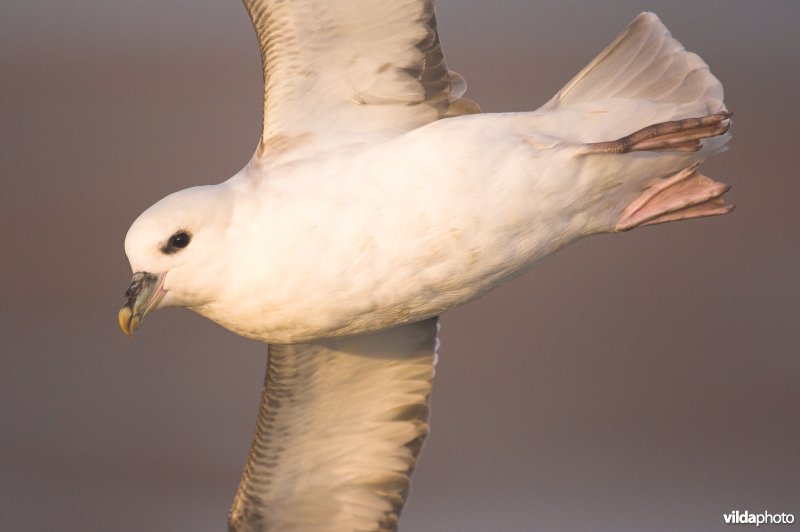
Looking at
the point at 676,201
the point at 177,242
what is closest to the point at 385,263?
the point at 177,242

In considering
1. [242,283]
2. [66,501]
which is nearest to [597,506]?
[66,501]

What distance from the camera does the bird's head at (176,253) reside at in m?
3.48

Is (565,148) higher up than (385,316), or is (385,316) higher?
(565,148)

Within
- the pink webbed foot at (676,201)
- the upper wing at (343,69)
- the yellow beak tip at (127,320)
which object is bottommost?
the yellow beak tip at (127,320)

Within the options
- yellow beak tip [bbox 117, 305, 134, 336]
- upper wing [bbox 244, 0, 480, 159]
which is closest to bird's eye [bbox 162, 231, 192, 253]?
yellow beak tip [bbox 117, 305, 134, 336]

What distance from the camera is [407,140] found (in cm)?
362

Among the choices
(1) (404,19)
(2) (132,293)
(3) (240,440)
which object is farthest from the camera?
(3) (240,440)

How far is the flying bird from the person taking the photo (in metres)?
3.49

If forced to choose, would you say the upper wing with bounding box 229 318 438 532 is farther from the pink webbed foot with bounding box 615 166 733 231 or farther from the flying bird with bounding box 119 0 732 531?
the pink webbed foot with bounding box 615 166 733 231

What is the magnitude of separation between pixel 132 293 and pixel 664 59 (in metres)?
1.61

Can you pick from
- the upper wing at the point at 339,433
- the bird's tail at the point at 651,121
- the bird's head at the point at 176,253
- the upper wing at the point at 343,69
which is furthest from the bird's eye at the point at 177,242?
the bird's tail at the point at 651,121

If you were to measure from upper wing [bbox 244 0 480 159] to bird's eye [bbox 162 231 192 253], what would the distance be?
13.9 inches

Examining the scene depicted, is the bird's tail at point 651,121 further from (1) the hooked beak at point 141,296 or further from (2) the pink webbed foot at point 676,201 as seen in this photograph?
(1) the hooked beak at point 141,296

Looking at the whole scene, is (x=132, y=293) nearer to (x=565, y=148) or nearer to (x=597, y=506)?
(x=565, y=148)
